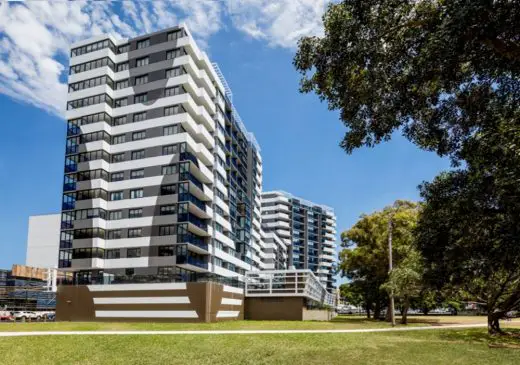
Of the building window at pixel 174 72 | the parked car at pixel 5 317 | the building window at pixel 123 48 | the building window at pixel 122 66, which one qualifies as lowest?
the parked car at pixel 5 317

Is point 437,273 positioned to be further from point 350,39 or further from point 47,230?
point 47,230

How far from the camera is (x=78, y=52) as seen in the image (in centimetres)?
6912

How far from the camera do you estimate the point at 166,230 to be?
6100 cm

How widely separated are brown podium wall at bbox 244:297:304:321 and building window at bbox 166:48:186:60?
3354cm

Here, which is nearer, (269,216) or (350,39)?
(350,39)

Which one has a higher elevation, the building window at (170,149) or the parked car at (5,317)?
the building window at (170,149)

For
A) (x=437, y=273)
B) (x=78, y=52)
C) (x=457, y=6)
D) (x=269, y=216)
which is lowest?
(x=437, y=273)

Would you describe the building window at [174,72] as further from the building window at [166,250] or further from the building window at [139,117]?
the building window at [166,250]

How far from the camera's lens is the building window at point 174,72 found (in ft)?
210

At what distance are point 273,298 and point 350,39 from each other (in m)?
48.7

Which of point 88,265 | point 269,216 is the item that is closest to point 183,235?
point 88,265

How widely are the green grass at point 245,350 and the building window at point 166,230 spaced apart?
32851mm

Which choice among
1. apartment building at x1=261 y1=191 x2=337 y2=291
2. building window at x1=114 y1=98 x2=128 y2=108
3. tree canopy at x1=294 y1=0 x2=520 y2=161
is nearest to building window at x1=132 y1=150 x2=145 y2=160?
building window at x1=114 y1=98 x2=128 y2=108

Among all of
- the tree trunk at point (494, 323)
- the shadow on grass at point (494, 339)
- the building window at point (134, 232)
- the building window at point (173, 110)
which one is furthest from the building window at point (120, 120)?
the tree trunk at point (494, 323)
